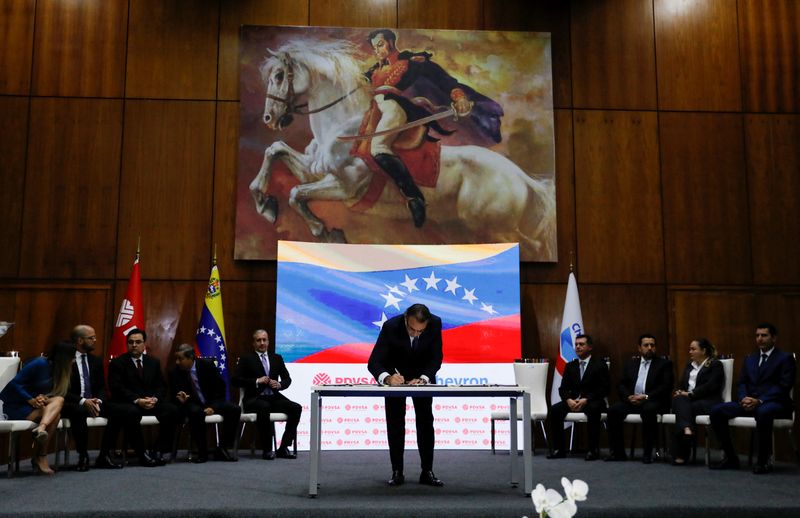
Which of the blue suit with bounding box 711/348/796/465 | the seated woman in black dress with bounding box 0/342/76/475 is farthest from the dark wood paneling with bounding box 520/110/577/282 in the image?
the seated woman in black dress with bounding box 0/342/76/475

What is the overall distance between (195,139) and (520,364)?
4172 millimetres

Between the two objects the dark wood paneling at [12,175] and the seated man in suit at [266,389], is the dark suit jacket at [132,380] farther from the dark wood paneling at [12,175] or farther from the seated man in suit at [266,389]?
the dark wood paneling at [12,175]

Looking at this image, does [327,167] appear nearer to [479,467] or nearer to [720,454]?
[479,467]

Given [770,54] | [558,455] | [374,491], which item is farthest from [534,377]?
[770,54]

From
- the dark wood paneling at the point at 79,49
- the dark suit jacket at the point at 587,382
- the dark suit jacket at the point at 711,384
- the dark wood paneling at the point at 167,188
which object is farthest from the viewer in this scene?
the dark wood paneling at the point at 79,49

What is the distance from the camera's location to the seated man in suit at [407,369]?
199 inches

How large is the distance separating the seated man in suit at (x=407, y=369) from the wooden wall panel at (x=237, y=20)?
14.7 feet

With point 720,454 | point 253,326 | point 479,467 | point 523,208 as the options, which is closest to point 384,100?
point 523,208

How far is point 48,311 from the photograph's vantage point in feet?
26.5

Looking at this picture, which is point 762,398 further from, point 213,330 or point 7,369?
point 7,369

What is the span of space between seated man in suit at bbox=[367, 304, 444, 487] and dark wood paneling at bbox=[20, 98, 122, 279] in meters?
4.21

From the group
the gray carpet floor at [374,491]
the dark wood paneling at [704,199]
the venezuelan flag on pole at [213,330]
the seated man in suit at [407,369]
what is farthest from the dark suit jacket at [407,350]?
the dark wood paneling at [704,199]

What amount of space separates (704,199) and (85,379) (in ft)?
21.4

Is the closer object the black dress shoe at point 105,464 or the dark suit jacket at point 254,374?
the black dress shoe at point 105,464
